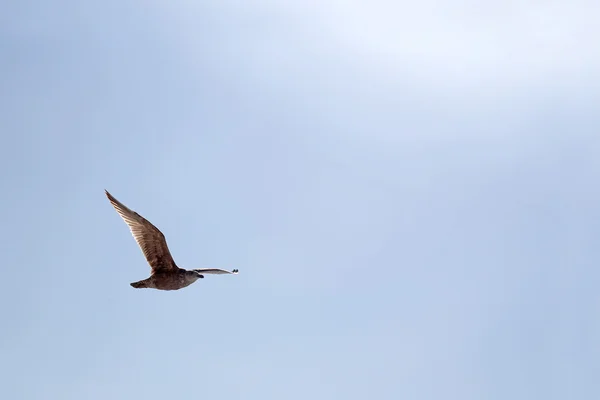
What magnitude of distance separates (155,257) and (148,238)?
1.38m

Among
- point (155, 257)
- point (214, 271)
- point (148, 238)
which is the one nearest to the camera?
point (148, 238)

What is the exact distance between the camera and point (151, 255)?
75250 millimetres

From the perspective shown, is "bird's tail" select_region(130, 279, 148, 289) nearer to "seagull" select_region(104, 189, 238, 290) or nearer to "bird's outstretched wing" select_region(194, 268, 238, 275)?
"seagull" select_region(104, 189, 238, 290)

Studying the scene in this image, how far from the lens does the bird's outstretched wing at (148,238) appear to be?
74.1 m

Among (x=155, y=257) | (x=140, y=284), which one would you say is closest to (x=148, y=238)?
(x=155, y=257)

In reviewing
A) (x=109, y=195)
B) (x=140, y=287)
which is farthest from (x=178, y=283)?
(x=109, y=195)

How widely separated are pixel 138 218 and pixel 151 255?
279 centimetres

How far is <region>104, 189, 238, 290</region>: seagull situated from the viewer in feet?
244

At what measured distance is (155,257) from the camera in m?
75.3

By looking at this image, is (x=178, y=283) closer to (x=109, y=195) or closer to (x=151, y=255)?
(x=151, y=255)

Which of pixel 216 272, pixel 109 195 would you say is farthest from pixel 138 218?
pixel 216 272

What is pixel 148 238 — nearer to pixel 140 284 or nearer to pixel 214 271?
pixel 140 284

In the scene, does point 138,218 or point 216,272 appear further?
point 216,272

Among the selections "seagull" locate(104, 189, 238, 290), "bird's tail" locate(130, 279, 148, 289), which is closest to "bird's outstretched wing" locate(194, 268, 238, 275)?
"seagull" locate(104, 189, 238, 290)
